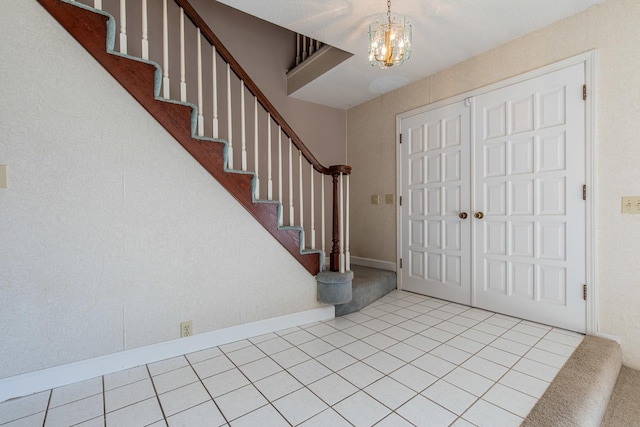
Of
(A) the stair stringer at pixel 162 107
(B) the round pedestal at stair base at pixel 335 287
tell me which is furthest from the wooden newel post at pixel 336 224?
(A) the stair stringer at pixel 162 107

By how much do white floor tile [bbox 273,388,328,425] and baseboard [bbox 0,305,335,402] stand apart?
2.90 ft

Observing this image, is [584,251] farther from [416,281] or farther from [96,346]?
[96,346]

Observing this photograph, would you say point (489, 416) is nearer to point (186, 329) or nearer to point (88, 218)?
point (186, 329)

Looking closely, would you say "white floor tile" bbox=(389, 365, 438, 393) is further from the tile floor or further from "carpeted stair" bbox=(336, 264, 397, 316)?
"carpeted stair" bbox=(336, 264, 397, 316)

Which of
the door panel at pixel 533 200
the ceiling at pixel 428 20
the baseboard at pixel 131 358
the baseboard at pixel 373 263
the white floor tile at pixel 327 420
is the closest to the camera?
the white floor tile at pixel 327 420

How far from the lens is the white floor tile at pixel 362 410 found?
146cm

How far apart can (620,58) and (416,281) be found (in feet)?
8.71

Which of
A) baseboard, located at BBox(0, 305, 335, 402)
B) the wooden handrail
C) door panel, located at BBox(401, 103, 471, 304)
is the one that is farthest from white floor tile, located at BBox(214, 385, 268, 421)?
door panel, located at BBox(401, 103, 471, 304)

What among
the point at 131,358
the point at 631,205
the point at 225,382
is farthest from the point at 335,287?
the point at 631,205

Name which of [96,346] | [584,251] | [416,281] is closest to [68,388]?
[96,346]

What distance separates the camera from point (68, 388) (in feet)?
5.69

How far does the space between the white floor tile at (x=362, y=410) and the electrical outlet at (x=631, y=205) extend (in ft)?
7.35

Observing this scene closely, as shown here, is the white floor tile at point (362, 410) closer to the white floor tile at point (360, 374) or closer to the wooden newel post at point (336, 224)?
the white floor tile at point (360, 374)

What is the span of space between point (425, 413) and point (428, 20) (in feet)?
9.15
